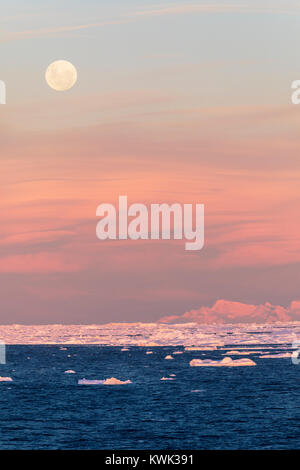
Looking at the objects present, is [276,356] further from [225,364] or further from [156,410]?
[156,410]

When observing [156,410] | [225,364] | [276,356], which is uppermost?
[276,356]

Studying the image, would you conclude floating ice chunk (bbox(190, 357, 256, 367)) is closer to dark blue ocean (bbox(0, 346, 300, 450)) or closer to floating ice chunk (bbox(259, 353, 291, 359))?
dark blue ocean (bbox(0, 346, 300, 450))

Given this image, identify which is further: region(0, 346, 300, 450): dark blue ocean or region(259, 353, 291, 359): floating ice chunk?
region(259, 353, 291, 359): floating ice chunk

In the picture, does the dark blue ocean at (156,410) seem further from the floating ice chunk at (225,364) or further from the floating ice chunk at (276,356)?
the floating ice chunk at (276,356)

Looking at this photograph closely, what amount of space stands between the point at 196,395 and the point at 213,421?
18982 millimetres

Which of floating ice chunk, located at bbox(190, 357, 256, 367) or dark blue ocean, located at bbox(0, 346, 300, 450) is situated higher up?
floating ice chunk, located at bbox(190, 357, 256, 367)

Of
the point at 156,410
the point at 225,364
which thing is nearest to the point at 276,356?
the point at 225,364

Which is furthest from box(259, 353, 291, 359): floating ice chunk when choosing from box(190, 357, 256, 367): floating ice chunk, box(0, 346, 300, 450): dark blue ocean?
box(0, 346, 300, 450): dark blue ocean

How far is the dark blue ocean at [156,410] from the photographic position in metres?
50.7

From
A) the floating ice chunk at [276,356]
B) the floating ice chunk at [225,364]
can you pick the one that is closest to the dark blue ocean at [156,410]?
the floating ice chunk at [225,364]

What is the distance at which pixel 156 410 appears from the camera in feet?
217

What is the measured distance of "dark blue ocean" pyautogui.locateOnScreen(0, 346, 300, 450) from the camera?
1997 inches

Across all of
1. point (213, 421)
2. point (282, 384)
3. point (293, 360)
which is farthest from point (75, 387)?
point (293, 360)
